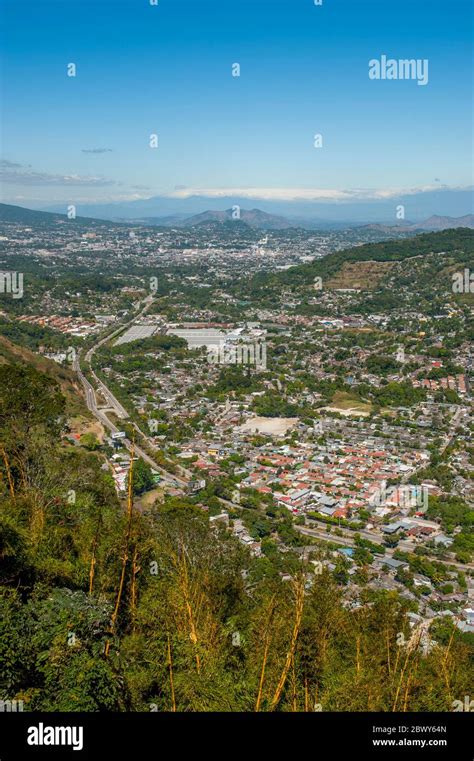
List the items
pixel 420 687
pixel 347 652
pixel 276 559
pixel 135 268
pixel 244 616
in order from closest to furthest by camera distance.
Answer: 1. pixel 420 687
2. pixel 347 652
3. pixel 244 616
4. pixel 276 559
5. pixel 135 268

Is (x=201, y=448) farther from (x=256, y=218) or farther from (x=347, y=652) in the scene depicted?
(x=256, y=218)

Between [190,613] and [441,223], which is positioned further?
[441,223]

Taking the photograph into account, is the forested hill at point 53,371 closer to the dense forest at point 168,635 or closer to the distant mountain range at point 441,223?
the dense forest at point 168,635

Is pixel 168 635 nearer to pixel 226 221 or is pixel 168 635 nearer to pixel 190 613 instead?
pixel 190 613

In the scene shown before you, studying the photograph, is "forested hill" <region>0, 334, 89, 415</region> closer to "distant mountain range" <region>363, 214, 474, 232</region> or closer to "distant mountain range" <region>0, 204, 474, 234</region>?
"distant mountain range" <region>0, 204, 474, 234</region>

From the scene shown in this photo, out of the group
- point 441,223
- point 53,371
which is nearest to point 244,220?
point 441,223
